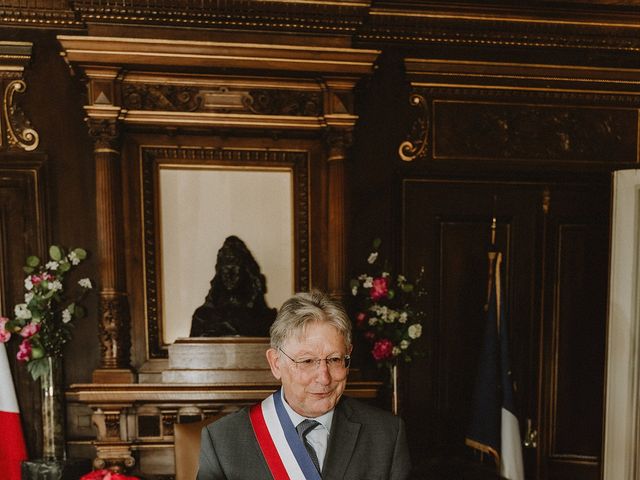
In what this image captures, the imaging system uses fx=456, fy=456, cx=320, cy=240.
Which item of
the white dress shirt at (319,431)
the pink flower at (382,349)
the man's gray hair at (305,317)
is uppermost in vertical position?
the man's gray hair at (305,317)

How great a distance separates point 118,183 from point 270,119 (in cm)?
94

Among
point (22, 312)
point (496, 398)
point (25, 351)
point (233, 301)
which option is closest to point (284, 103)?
point (233, 301)

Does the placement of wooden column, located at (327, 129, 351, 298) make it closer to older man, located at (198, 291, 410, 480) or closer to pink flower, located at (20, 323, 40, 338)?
older man, located at (198, 291, 410, 480)

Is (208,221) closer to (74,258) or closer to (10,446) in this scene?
(74,258)

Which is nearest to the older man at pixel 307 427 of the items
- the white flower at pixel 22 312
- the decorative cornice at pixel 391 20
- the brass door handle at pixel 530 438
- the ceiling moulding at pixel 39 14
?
the white flower at pixel 22 312

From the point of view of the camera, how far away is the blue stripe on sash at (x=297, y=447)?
4.52 feet

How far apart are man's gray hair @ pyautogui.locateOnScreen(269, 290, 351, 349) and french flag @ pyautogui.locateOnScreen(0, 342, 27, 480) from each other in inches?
83.5

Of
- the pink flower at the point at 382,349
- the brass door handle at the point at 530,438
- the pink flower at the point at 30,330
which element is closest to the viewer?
the pink flower at the point at 30,330

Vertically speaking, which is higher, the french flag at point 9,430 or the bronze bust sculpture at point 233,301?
the bronze bust sculpture at point 233,301

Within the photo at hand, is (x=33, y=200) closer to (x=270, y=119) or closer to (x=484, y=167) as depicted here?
(x=270, y=119)

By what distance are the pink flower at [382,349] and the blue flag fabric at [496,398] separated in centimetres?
60

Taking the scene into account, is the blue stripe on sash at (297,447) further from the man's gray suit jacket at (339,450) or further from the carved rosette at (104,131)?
the carved rosette at (104,131)

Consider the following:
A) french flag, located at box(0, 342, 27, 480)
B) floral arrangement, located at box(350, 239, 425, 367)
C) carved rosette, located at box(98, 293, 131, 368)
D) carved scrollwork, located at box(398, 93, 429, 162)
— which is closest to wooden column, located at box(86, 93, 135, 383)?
carved rosette, located at box(98, 293, 131, 368)

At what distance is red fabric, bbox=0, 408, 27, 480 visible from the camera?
2631 millimetres
